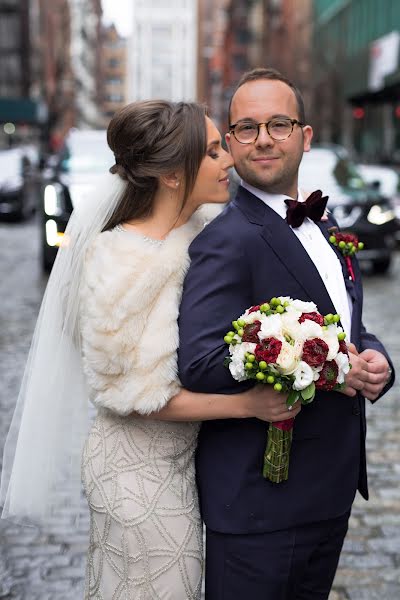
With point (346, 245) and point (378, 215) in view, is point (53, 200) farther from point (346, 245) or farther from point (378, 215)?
point (346, 245)

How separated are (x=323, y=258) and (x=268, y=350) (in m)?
0.53

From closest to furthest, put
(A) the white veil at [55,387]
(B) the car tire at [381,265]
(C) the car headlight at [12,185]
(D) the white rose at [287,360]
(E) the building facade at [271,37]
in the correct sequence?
(D) the white rose at [287,360], (A) the white veil at [55,387], (B) the car tire at [381,265], (C) the car headlight at [12,185], (E) the building facade at [271,37]

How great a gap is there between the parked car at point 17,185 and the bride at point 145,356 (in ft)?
66.2

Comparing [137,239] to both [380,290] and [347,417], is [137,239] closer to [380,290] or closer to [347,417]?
[347,417]

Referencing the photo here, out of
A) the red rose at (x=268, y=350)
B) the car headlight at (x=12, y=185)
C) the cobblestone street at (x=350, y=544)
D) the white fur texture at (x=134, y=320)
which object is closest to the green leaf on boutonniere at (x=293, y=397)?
the red rose at (x=268, y=350)

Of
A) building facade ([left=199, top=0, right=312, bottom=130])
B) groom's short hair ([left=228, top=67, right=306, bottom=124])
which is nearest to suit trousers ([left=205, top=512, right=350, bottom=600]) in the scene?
groom's short hair ([left=228, top=67, right=306, bottom=124])

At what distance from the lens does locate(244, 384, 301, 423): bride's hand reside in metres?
2.34

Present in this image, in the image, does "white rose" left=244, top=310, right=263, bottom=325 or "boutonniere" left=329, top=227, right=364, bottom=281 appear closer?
"white rose" left=244, top=310, right=263, bottom=325

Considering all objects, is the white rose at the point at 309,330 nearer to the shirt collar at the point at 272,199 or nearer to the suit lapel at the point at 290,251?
the suit lapel at the point at 290,251

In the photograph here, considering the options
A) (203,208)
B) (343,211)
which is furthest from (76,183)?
(203,208)

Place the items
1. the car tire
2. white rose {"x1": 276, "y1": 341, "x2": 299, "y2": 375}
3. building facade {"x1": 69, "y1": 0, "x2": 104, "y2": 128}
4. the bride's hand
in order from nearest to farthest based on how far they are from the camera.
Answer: white rose {"x1": 276, "y1": 341, "x2": 299, "y2": 375}, the bride's hand, the car tire, building facade {"x1": 69, "y1": 0, "x2": 104, "y2": 128}

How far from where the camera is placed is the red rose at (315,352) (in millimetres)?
2260

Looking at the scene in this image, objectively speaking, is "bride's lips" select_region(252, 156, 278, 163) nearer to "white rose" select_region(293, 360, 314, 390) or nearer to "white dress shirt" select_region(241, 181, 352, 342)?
"white dress shirt" select_region(241, 181, 352, 342)

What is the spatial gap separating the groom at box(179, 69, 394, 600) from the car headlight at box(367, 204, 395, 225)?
1104 centimetres
